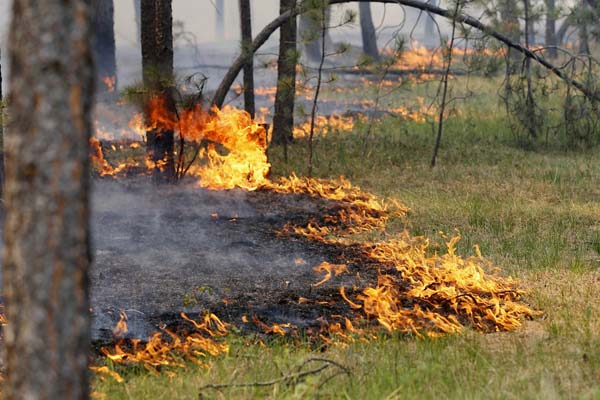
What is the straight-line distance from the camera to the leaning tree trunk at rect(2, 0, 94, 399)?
2.65 metres

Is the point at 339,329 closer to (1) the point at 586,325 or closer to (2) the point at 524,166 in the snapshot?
(1) the point at 586,325

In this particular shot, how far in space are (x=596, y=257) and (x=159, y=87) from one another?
17.4 ft

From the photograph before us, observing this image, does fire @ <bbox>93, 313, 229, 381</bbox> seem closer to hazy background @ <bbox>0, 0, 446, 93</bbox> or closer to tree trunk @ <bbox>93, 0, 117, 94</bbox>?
tree trunk @ <bbox>93, 0, 117, 94</bbox>

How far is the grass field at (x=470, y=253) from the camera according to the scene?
14.0 feet

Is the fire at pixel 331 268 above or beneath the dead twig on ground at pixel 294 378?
beneath

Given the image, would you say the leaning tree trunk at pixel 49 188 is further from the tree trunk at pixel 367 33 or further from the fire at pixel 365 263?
the tree trunk at pixel 367 33

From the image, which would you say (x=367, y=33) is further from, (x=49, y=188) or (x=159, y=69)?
(x=49, y=188)

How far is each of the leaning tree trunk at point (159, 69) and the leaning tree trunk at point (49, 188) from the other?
7.18 meters

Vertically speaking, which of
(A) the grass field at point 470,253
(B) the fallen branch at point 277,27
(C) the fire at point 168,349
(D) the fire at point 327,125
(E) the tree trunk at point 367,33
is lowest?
(C) the fire at point 168,349

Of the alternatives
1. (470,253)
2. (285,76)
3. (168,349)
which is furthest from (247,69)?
(168,349)

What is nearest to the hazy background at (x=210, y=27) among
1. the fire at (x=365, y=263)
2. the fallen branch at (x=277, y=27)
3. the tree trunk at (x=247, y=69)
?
the tree trunk at (x=247, y=69)

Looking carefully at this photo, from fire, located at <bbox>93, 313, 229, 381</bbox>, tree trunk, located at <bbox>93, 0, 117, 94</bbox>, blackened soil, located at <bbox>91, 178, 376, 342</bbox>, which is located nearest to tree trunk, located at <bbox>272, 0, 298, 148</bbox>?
blackened soil, located at <bbox>91, 178, 376, 342</bbox>

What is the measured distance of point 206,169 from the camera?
1111cm

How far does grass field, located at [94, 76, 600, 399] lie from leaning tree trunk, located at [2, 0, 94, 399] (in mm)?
1465
